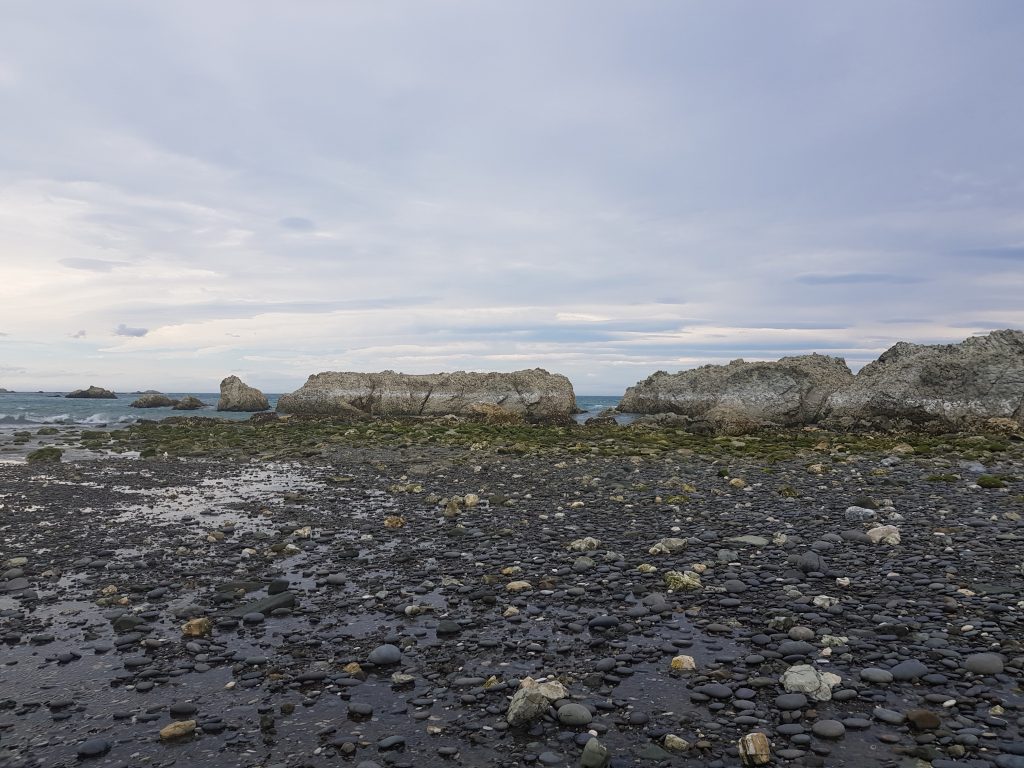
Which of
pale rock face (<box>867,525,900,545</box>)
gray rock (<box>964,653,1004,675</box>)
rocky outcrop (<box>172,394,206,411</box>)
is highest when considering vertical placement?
rocky outcrop (<box>172,394,206,411</box>)

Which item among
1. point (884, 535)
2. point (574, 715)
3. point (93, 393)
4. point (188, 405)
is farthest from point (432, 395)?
point (93, 393)

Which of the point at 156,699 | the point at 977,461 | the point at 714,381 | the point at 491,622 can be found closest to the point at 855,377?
the point at 714,381

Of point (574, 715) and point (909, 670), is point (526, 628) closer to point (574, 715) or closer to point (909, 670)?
point (574, 715)

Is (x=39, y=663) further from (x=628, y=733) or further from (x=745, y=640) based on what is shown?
(x=745, y=640)

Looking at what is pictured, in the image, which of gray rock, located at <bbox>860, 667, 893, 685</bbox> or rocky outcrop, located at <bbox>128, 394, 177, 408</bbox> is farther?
rocky outcrop, located at <bbox>128, 394, 177, 408</bbox>

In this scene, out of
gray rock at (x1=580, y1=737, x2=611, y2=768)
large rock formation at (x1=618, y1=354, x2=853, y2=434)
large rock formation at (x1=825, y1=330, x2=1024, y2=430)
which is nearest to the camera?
gray rock at (x1=580, y1=737, x2=611, y2=768)

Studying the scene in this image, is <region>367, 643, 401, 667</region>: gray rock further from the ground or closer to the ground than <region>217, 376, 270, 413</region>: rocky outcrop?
closer to the ground

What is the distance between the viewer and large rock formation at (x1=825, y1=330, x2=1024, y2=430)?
3356cm

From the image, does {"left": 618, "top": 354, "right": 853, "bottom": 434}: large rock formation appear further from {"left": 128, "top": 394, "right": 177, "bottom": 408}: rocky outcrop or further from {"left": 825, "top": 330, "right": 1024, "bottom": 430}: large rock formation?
{"left": 128, "top": 394, "right": 177, "bottom": 408}: rocky outcrop

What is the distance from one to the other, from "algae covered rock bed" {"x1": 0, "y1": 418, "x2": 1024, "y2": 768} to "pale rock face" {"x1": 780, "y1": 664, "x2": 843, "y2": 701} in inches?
0.9

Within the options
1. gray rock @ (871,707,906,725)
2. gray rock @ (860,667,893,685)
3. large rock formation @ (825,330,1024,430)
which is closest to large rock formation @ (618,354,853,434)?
large rock formation @ (825,330,1024,430)

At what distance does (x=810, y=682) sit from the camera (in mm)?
5473

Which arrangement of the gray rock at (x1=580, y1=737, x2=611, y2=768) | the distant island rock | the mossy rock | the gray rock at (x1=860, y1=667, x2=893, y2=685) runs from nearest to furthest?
the gray rock at (x1=580, y1=737, x2=611, y2=768), the gray rock at (x1=860, y1=667, x2=893, y2=685), the mossy rock, the distant island rock

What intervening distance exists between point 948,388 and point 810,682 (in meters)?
36.7
